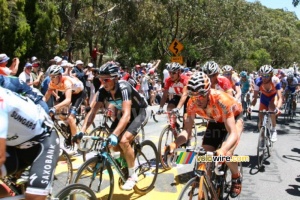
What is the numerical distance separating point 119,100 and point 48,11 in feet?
47.0

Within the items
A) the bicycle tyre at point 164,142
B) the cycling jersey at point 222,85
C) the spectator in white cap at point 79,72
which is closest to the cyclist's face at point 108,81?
the bicycle tyre at point 164,142

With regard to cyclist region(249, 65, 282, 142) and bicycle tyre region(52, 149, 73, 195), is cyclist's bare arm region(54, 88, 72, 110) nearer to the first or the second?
bicycle tyre region(52, 149, 73, 195)

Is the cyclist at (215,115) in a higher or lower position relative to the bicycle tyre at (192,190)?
higher

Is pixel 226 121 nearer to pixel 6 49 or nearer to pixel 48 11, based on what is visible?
pixel 6 49

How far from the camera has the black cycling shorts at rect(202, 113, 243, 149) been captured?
17.1ft

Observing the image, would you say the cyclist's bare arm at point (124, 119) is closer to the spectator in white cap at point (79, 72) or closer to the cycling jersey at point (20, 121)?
the cycling jersey at point (20, 121)

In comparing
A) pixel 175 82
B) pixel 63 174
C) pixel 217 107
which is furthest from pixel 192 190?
pixel 175 82

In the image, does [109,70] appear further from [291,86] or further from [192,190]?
[291,86]

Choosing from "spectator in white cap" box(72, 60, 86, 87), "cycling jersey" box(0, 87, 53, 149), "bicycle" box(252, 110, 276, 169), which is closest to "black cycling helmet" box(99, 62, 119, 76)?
"cycling jersey" box(0, 87, 53, 149)

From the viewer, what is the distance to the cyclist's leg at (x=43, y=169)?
3.09 metres

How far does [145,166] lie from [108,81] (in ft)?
5.55

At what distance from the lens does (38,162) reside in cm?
324

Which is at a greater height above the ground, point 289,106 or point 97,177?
point 289,106

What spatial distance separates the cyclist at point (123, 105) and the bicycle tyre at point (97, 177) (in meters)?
0.44
